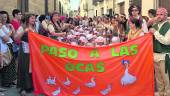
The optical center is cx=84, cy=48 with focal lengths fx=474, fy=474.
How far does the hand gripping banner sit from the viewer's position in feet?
28.4

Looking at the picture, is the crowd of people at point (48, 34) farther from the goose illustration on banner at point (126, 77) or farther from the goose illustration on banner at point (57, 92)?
the goose illustration on banner at point (57, 92)

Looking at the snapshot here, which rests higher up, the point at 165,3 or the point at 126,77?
the point at 165,3

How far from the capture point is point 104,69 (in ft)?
28.4

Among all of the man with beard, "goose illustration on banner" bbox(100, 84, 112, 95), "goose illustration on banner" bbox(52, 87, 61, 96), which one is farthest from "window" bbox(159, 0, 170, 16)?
"goose illustration on banner" bbox(52, 87, 61, 96)

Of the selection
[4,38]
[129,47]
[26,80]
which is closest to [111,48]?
[129,47]

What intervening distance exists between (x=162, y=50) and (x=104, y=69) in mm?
1205

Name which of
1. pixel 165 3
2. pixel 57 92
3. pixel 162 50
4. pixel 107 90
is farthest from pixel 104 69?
pixel 165 3

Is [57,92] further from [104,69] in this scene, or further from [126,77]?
[126,77]

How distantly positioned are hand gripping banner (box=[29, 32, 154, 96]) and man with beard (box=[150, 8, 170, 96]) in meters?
0.28

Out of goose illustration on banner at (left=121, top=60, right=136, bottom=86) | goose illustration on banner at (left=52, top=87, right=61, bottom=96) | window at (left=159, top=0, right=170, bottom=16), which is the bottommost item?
goose illustration on banner at (left=52, top=87, right=61, bottom=96)

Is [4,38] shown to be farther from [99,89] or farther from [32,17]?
[99,89]

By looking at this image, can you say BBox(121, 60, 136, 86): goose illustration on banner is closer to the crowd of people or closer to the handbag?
the crowd of people

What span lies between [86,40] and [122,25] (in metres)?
4.64

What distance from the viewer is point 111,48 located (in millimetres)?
→ 8695
